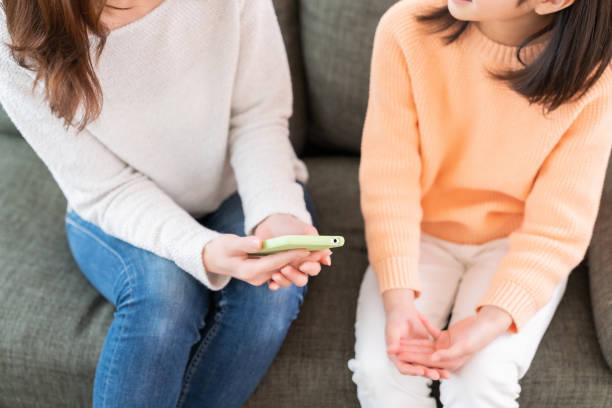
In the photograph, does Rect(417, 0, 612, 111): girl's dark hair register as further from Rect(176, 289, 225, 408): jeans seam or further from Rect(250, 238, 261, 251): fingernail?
Rect(176, 289, 225, 408): jeans seam

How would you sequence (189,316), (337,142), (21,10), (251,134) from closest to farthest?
(21,10), (189,316), (251,134), (337,142)

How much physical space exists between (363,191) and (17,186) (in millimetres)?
810

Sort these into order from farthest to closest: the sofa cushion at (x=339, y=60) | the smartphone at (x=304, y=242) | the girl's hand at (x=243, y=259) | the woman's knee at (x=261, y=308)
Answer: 1. the sofa cushion at (x=339, y=60)
2. the woman's knee at (x=261, y=308)
3. the girl's hand at (x=243, y=259)
4. the smartphone at (x=304, y=242)

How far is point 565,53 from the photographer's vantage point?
89 cm

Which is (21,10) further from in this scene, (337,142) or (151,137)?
(337,142)

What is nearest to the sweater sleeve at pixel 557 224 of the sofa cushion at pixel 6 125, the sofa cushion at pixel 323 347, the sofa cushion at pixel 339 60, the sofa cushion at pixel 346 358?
the sofa cushion at pixel 346 358

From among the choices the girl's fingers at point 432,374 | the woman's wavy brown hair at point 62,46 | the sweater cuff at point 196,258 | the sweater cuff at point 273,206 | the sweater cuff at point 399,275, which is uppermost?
the woman's wavy brown hair at point 62,46

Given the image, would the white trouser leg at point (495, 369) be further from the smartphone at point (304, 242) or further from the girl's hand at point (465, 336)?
the smartphone at point (304, 242)

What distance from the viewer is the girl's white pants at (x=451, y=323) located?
928 mm

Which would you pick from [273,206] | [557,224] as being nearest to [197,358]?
[273,206]

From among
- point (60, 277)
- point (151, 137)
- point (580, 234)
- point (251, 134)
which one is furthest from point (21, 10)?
point (580, 234)

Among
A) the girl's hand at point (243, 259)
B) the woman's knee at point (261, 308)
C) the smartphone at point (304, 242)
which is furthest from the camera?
the woman's knee at point (261, 308)

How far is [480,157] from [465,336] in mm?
329

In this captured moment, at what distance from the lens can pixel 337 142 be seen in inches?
57.1
